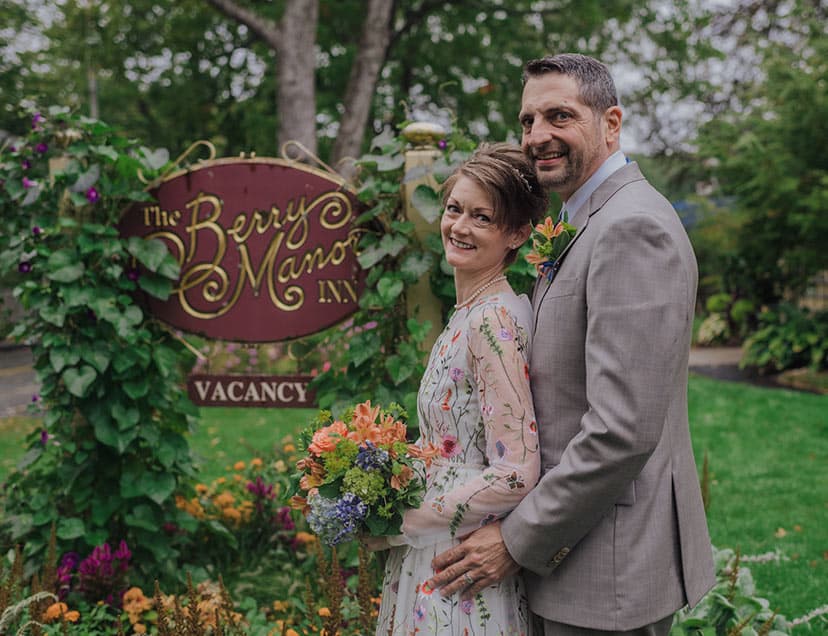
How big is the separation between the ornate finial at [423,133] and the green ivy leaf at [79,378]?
171 cm

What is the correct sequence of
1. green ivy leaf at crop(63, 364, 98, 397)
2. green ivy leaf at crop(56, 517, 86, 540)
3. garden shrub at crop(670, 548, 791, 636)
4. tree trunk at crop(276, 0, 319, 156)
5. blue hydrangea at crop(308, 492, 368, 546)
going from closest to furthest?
blue hydrangea at crop(308, 492, 368, 546) → garden shrub at crop(670, 548, 791, 636) → green ivy leaf at crop(63, 364, 98, 397) → green ivy leaf at crop(56, 517, 86, 540) → tree trunk at crop(276, 0, 319, 156)

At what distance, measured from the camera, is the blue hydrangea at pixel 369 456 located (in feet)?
5.41

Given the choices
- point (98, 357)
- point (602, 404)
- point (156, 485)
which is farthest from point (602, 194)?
point (156, 485)

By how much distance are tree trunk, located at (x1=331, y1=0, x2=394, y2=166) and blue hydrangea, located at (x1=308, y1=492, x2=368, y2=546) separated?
28.0 feet

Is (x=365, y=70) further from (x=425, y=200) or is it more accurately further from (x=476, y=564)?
(x=476, y=564)

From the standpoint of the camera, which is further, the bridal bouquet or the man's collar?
the man's collar

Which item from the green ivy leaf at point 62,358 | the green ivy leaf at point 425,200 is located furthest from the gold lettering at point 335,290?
the green ivy leaf at point 62,358

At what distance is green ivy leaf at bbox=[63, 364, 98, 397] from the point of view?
3.34 metres

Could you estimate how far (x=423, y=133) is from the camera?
10.2 ft

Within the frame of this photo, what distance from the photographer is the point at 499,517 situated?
5.57 feet

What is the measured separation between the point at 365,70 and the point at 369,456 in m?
8.94

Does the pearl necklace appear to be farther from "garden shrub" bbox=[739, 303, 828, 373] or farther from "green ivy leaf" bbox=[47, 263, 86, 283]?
"garden shrub" bbox=[739, 303, 828, 373]

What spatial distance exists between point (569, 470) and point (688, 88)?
559 inches

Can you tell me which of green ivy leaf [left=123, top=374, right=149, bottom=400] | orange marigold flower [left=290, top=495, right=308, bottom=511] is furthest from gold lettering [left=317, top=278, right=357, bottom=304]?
orange marigold flower [left=290, top=495, right=308, bottom=511]
